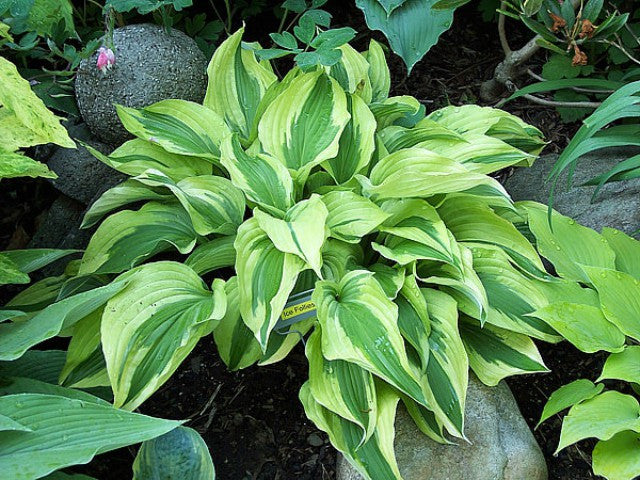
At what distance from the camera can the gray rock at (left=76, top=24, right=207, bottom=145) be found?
192 cm

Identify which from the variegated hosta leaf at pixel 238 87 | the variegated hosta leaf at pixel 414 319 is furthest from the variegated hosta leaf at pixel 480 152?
the variegated hosta leaf at pixel 238 87

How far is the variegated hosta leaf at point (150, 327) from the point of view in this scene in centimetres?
135

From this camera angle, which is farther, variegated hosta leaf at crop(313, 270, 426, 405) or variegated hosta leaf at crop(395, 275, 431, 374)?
variegated hosta leaf at crop(395, 275, 431, 374)

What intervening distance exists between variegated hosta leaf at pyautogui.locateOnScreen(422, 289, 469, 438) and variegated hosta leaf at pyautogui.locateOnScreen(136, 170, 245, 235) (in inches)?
21.0

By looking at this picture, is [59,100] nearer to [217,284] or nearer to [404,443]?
[217,284]

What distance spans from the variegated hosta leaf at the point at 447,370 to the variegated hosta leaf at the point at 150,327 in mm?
480

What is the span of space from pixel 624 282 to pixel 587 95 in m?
0.95

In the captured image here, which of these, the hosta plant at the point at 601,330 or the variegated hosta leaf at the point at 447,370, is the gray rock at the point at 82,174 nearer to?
the variegated hosta leaf at the point at 447,370

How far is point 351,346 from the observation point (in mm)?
1351

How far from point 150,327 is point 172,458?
297 millimetres

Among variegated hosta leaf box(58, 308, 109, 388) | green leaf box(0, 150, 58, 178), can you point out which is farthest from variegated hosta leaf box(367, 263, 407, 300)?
green leaf box(0, 150, 58, 178)

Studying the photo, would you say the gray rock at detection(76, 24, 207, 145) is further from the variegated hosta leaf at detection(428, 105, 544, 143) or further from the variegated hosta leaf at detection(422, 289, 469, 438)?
the variegated hosta leaf at detection(422, 289, 469, 438)

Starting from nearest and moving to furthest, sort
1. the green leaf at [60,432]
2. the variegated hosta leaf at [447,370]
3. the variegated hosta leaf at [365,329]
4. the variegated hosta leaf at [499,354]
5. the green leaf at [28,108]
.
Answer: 1. the green leaf at [60,432]
2. the green leaf at [28,108]
3. the variegated hosta leaf at [365,329]
4. the variegated hosta leaf at [447,370]
5. the variegated hosta leaf at [499,354]

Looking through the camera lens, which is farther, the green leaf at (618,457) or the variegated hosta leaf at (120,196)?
the variegated hosta leaf at (120,196)
